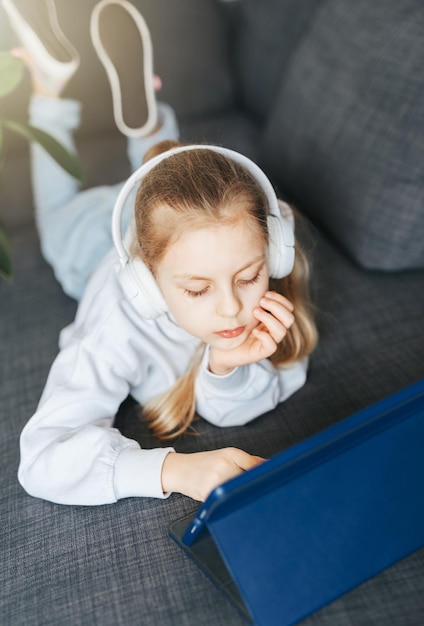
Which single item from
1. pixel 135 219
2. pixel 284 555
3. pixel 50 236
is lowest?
pixel 50 236

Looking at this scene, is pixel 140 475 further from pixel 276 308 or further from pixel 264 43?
pixel 264 43

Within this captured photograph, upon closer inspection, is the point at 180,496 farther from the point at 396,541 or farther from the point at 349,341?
the point at 349,341

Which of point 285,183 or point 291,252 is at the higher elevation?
point 291,252

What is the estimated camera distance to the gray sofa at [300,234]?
794mm

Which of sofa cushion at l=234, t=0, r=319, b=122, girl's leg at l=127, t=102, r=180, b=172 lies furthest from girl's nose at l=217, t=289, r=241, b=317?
sofa cushion at l=234, t=0, r=319, b=122

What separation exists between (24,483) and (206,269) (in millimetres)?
426

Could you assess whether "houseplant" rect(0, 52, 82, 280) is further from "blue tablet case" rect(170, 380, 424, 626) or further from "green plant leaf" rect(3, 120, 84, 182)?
"blue tablet case" rect(170, 380, 424, 626)

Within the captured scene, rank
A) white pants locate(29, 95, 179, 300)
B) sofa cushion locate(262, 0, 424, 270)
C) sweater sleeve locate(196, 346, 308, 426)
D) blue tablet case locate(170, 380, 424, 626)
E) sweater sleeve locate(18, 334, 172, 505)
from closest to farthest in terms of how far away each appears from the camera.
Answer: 1. blue tablet case locate(170, 380, 424, 626)
2. sweater sleeve locate(18, 334, 172, 505)
3. sweater sleeve locate(196, 346, 308, 426)
4. sofa cushion locate(262, 0, 424, 270)
5. white pants locate(29, 95, 179, 300)

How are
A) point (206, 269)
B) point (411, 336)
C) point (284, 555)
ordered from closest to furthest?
point (284, 555), point (206, 269), point (411, 336)

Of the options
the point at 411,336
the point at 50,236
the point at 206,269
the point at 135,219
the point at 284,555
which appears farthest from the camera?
the point at 50,236

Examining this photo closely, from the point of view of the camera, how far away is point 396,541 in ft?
2.49

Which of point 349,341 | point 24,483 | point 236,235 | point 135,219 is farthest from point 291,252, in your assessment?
point 24,483

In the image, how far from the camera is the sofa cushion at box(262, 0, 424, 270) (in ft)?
Answer: 3.84

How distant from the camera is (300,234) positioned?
124 centimetres
